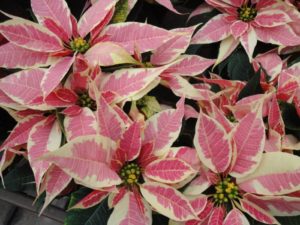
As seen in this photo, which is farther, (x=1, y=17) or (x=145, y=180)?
(x=1, y=17)

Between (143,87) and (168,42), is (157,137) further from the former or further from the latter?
(168,42)

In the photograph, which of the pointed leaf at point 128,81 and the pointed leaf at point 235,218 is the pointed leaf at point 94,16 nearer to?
the pointed leaf at point 128,81

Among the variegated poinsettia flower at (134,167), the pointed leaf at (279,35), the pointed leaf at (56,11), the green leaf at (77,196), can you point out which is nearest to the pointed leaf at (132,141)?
the variegated poinsettia flower at (134,167)

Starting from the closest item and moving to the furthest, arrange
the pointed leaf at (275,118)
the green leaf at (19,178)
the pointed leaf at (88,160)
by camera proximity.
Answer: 1. the pointed leaf at (88,160)
2. the pointed leaf at (275,118)
3. the green leaf at (19,178)

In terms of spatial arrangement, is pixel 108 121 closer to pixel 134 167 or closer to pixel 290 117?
pixel 134 167

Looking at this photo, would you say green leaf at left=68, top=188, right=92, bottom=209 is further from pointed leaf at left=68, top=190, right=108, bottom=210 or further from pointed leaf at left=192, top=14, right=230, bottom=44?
pointed leaf at left=192, top=14, right=230, bottom=44

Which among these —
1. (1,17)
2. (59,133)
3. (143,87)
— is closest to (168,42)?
(143,87)

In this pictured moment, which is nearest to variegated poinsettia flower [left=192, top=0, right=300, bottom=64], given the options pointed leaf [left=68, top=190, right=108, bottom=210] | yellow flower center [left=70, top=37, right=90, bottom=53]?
yellow flower center [left=70, top=37, right=90, bottom=53]
